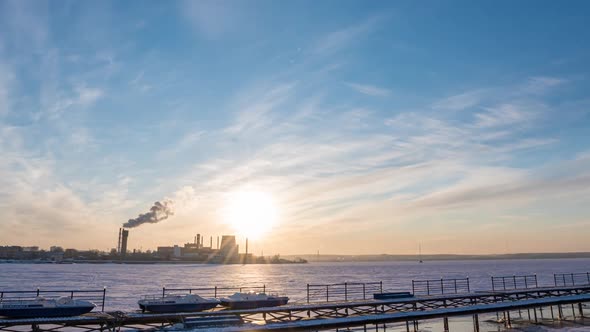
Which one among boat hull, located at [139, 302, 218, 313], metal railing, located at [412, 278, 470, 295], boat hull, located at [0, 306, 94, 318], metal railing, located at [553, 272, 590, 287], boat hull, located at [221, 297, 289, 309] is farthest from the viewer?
metal railing, located at [553, 272, 590, 287]

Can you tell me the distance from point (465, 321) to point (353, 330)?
15.1 m

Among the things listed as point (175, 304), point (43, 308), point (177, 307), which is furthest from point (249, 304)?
point (43, 308)

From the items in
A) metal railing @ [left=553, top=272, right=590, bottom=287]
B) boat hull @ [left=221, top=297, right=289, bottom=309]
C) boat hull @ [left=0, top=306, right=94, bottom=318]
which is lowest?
metal railing @ [left=553, top=272, right=590, bottom=287]

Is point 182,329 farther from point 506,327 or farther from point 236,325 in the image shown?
point 506,327

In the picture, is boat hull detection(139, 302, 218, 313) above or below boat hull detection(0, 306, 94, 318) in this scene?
below

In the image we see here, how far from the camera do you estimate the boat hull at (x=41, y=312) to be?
24969mm

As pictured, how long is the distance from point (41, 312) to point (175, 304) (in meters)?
8.12

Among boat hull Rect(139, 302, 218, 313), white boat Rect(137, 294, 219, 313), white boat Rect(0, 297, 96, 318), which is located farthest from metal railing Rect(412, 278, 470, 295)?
white boat Rect(0, 297, 96, 318)

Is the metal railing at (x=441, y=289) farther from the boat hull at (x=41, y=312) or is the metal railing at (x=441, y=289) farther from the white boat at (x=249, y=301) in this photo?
the boat hull at (x=41, y=312)

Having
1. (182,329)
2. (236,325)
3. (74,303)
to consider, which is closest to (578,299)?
(236,325)

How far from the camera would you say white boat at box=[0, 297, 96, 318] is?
Result: 82.2 feet

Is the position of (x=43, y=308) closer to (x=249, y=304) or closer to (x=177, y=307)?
(x=177, y=307)

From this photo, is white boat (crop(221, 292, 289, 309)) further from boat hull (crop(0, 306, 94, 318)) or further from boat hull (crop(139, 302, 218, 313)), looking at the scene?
boat hull (crop(0, 306, 94, 318))

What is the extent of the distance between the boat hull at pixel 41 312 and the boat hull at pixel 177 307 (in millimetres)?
3998
